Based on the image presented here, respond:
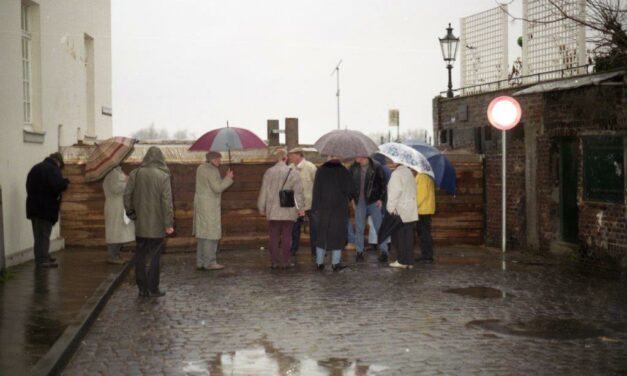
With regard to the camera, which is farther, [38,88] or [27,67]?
[38,88]

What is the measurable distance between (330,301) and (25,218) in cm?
624

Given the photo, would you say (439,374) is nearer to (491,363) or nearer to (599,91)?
(491,363)

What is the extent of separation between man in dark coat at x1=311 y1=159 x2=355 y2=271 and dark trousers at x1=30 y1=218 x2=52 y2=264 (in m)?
4.13

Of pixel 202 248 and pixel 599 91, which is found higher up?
pixel 599 91

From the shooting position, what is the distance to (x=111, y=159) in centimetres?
1472

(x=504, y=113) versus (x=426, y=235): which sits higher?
(x=504, y=113)

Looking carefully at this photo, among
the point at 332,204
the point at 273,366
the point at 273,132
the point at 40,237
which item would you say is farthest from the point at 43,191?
the point at 273,132

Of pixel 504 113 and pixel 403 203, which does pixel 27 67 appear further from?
pixel 504 113

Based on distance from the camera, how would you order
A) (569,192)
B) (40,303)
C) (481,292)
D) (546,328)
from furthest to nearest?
(569,192) < (481,292) < (40,303) < (546,328)

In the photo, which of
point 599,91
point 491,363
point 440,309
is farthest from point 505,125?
point 491,363

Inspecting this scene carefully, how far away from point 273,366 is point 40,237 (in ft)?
24.8

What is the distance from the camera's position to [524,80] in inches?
725

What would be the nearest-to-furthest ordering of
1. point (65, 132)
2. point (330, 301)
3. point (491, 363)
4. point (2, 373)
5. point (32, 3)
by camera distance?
1. point (2, 373)
2. point (491, 363)
3. point (330, 301)
4. point (32, 3)
5. point (65, 132)

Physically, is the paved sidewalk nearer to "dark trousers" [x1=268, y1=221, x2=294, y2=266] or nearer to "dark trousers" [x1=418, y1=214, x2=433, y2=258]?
"dark trousers" [x1=268, y1=221, x2=294, y2=266]
